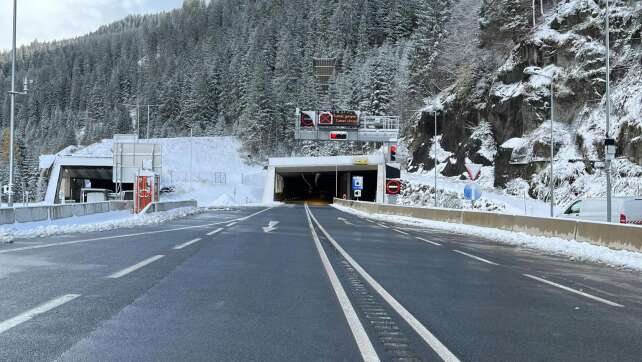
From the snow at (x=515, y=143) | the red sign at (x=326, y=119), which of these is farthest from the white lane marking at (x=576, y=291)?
the red sign at (x=326, y=119)

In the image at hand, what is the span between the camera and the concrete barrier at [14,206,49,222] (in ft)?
65.0

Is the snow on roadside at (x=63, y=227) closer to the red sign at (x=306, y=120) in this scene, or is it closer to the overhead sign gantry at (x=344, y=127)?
the red sign at (x=306, y=120)

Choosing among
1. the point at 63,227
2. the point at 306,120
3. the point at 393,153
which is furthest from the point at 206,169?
the point at 63,227

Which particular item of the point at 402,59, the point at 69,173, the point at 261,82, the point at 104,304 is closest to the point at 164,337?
the point at 104,304

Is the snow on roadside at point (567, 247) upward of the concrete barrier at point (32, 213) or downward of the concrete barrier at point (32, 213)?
downward

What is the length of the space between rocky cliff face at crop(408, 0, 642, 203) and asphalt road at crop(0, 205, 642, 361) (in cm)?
3539

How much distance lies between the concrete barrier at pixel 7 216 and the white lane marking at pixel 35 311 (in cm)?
1364

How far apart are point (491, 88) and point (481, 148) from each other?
23.3 ft

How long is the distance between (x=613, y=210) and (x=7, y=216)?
21.9m

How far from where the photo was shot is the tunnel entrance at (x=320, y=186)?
88.9m

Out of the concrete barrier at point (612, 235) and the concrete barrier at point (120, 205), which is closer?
the concrete barrier at point (612, 235)

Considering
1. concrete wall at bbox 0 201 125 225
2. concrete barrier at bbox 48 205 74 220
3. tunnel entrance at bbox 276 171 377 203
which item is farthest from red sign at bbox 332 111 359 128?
concrete barrier at bbox 48 205 74 220

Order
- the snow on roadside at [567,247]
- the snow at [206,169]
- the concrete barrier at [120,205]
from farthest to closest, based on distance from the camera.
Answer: the snow at [206,169] < the concrete barrier at [120,205] < the snow on roadside at [567,247]

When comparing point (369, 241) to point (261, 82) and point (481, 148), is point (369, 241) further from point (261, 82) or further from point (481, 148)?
point (261, 82)
